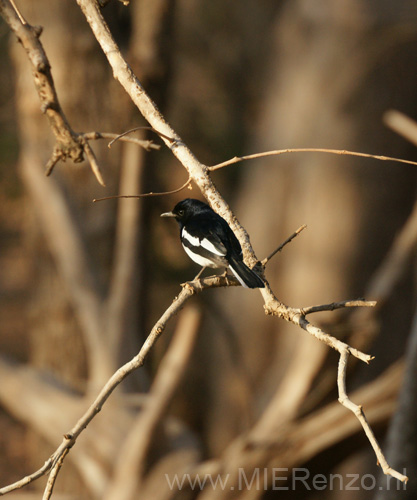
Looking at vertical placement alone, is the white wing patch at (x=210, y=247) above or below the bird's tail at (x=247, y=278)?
above

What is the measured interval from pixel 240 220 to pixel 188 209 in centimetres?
524

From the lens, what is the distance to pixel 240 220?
7.59 m

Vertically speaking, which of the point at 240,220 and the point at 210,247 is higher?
the point at 240,220

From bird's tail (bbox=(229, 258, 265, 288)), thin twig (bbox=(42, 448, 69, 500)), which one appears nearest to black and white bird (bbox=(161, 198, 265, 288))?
bird's tail (bbox=(229, 258, 265, 288))

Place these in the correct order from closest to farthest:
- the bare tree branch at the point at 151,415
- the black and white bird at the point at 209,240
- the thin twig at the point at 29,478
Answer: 1. the thin twig at the point at 29,478
2. the black and white bird at the point at 209,240
3. the bare tree branch at the point at 151,415

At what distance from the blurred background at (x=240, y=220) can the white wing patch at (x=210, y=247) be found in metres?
1.83

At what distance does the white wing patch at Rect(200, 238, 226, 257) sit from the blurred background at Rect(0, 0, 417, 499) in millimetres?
1829

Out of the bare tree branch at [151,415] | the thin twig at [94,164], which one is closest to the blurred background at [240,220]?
the bare tree branch at [151,415]

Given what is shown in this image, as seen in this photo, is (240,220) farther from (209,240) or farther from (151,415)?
(209,240)

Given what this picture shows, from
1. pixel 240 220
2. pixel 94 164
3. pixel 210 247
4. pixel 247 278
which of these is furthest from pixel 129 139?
pixel 240 220

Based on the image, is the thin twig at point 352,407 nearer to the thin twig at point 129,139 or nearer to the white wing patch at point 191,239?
the thin twig at point 129,139

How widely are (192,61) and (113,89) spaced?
5955 mm

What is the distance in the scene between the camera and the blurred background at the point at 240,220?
15.0ft

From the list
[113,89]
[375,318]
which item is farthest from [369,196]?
[113,89]
